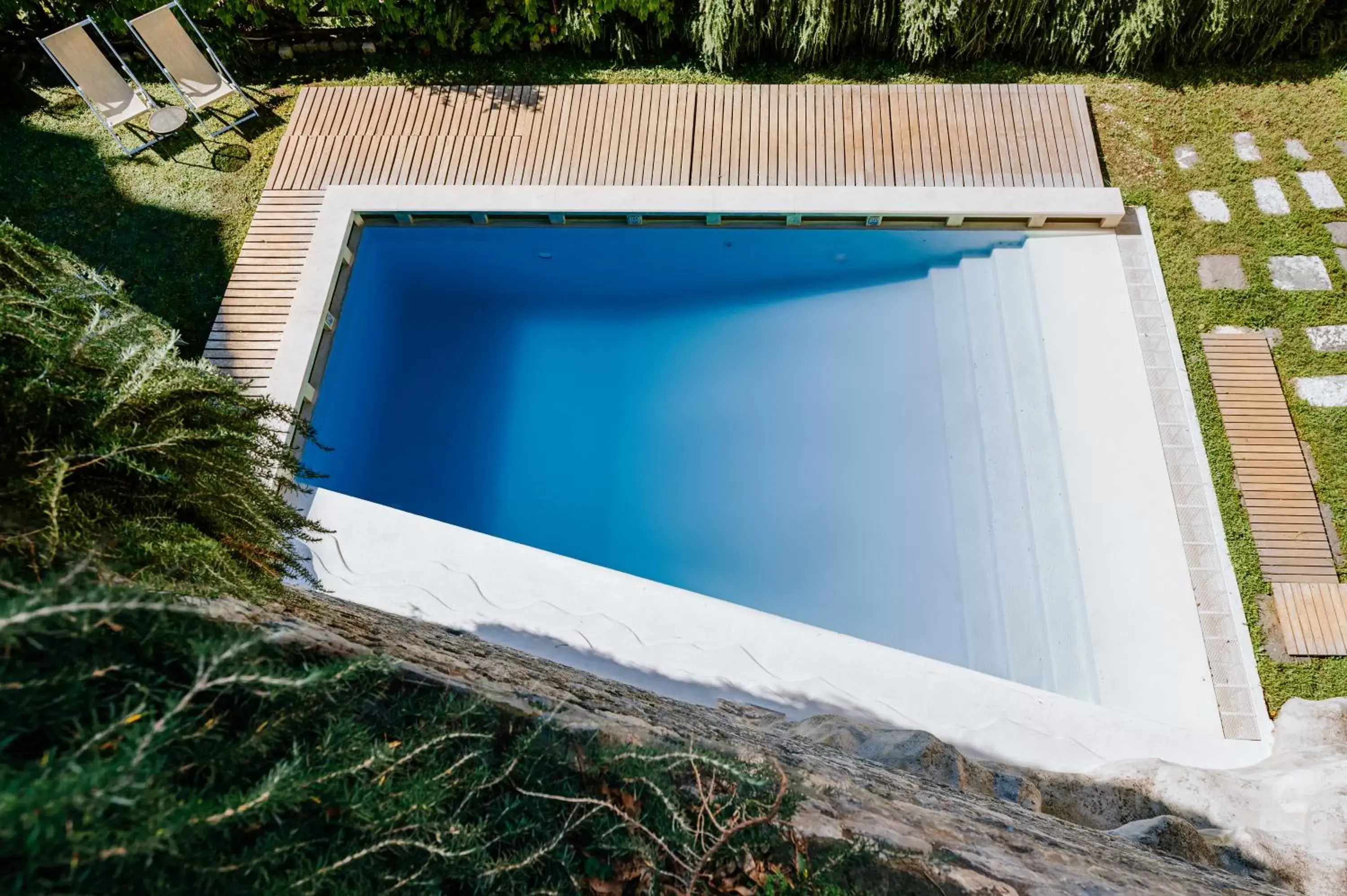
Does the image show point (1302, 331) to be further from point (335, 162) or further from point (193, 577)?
point (335, 162)

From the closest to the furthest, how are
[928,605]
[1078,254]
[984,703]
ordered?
1. [984,703]
2. [928,605]
3. [1078,254]

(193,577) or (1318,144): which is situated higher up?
(193,577)

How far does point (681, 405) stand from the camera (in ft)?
20.7

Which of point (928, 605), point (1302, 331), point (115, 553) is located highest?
point (115, 553)

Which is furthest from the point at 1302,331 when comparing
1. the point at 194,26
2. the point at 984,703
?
the point at 194,26

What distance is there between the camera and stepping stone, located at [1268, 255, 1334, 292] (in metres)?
5.95

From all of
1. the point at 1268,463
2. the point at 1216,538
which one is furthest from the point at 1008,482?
the point at 1268,463

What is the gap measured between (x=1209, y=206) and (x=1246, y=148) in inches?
31.4

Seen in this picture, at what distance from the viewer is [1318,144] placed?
21.5 feet

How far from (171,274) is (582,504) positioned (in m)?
3.92

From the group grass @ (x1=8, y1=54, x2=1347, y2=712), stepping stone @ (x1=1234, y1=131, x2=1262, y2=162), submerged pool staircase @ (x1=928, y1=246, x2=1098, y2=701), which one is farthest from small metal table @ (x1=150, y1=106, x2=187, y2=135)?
stepping stone @ (x1=1234, y1=131, x2=1262, y2=162)

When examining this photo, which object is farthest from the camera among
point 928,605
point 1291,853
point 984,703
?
point 928,605

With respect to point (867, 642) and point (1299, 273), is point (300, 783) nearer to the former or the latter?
point (867, 642)

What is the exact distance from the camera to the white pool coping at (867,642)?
4.04 metres
